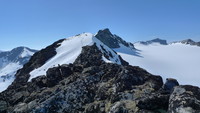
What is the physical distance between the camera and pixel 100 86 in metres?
35.8

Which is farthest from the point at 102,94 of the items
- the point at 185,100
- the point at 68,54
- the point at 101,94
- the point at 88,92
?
the point at 68,54

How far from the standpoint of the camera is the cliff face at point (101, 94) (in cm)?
2338

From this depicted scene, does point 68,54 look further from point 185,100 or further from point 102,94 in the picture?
point 185,100

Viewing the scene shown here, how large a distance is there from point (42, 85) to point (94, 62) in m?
12.9

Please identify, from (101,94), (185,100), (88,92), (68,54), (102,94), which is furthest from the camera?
(68,54)

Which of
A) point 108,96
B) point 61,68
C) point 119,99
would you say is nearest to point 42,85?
point 61,68

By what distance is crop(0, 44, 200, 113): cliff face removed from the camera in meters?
23.4

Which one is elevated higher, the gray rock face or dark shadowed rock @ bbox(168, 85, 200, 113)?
the gray rock face

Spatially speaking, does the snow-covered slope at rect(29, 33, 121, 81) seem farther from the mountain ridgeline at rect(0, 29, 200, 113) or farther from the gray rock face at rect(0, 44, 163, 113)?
the gray rock face at rect(0, 44, 163, 113)

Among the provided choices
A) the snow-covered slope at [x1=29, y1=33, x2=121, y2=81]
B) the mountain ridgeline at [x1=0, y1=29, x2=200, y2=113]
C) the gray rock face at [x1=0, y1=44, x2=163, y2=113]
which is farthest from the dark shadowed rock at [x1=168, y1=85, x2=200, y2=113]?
the snow-covered slope at [x1=29, y1=33, x2=121, y2=81]

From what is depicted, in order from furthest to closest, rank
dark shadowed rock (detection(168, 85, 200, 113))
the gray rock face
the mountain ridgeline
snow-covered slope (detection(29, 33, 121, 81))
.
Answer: snow-covered slope (detection(29, 33, 121, 81)) → the gray rock face → the mountain ridgeline → dark shadowed rock (detection(168, 85, 200, 113))

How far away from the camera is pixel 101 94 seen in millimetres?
33406

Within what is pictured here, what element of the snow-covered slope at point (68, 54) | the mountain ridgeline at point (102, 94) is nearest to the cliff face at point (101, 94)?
the mountain ridgeline at point (102, 94)

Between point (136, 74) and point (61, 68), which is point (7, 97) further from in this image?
point (136, 74)
